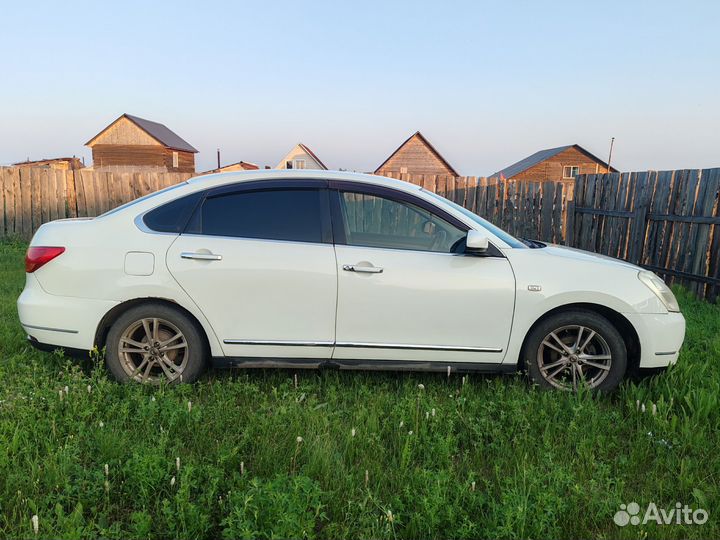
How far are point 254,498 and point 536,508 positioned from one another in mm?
1356

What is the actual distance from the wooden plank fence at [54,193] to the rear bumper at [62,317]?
925 cm

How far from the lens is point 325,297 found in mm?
3660

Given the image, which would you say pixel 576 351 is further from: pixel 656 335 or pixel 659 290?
pixel 659 290

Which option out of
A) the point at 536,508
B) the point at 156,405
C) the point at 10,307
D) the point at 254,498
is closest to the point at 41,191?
the point at 10,307

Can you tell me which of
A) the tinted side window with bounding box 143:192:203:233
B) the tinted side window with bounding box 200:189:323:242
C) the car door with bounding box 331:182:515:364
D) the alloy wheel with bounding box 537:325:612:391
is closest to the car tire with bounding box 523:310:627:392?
the alloy wheel with bounding box 537:325:612:391

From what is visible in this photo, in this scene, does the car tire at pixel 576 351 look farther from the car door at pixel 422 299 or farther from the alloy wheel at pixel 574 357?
the car door at pixel 422 299

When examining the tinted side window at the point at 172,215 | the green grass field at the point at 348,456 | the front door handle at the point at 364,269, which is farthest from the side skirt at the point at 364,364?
the tinted side window at the point at 172,215

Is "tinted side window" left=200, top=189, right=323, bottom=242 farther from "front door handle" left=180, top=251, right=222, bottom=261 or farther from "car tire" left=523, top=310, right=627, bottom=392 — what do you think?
"car tire" left=523, top=310, right=627, bottom=392

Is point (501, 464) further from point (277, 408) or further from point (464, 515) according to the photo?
point (277, 408)

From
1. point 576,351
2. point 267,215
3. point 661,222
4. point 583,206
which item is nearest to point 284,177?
point 267,215

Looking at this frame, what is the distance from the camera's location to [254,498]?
2408 mm

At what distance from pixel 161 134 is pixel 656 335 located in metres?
62.1

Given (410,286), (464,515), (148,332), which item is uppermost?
(410,286)

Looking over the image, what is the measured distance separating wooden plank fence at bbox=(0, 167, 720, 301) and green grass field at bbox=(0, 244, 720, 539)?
13.5 ft
